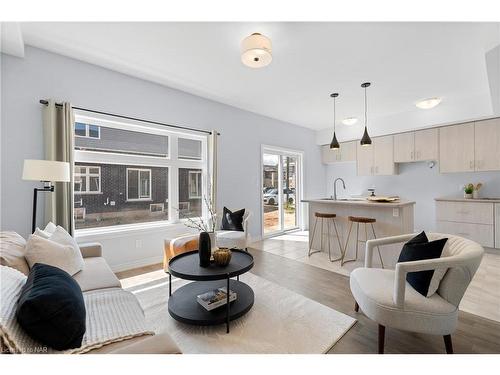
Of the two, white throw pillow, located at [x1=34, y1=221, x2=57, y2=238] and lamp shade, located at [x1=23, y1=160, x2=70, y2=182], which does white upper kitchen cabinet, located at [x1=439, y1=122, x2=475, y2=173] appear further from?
white throw pillow, located at [x1=34, y1=221, x2=57, y2=238]

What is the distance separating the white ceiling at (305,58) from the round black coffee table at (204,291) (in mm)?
2266

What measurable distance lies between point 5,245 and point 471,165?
21.3 feet

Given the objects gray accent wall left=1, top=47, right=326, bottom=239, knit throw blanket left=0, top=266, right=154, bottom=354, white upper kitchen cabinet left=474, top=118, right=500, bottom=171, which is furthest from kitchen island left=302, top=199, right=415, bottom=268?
knit throw blanket left=0, top=266, right=154, bottom=354

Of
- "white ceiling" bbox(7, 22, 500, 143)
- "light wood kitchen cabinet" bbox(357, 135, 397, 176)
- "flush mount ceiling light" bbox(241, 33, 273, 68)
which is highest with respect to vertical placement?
"white ceiling" bbox(7, 22, 500, 143)

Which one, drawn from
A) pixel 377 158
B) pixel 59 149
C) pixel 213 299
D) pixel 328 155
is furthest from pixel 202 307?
pixel 328 155

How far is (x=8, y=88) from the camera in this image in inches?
101

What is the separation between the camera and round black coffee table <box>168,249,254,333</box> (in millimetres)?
1963

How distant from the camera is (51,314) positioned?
1035 mm

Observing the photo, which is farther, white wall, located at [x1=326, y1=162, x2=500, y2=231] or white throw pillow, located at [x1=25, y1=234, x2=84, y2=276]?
white wall, located at [x1=326, y1=162, x2=500, y2=231]

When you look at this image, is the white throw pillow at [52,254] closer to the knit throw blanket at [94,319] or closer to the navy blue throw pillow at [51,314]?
the knit throw blanket at [94,319]

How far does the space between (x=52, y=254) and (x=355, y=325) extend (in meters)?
2.56

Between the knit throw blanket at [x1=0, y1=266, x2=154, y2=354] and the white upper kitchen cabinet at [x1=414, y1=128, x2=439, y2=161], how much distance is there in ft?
18.7
